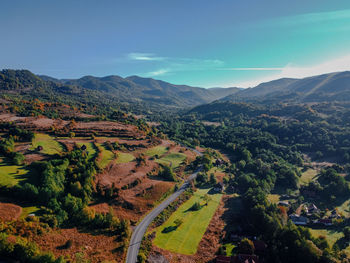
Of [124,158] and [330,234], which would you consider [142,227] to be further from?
[330,234]

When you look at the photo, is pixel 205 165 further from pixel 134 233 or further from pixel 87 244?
pixel 87 244

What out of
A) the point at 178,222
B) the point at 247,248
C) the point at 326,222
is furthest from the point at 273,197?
the point at 178,222

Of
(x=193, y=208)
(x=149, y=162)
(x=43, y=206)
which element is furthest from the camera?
(x=149, y=162)

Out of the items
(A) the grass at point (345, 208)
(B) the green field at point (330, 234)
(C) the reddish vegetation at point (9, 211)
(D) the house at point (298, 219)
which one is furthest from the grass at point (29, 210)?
(A) the grass at point (345, 208)

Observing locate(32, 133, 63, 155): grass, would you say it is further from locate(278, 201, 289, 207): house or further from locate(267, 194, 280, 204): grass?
locate(278, 201, 289, 207): house

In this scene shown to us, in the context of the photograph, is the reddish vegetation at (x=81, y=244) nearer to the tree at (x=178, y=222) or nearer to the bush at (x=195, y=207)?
the tree at (x=178, y=222)

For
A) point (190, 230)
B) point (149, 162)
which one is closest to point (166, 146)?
point (149, 162)

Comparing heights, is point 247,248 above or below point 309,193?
above
